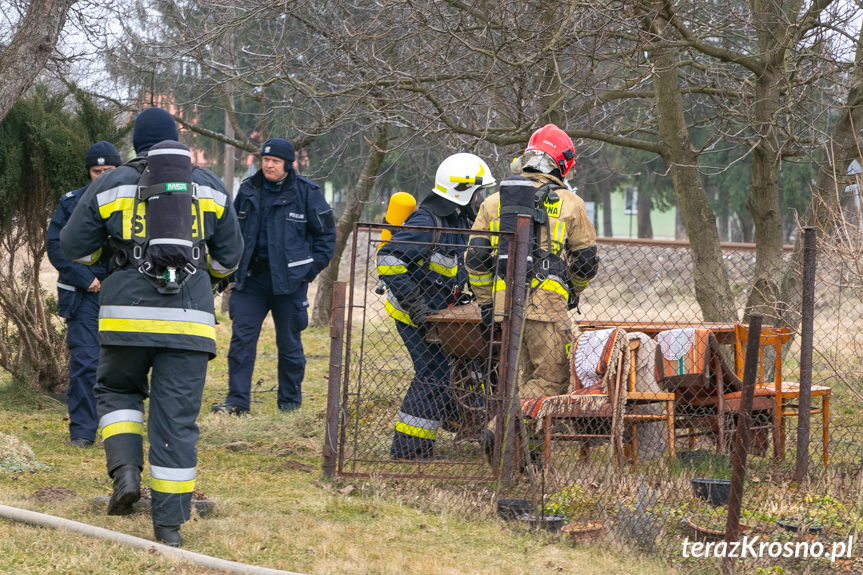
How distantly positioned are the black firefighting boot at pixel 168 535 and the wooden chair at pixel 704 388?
289 centimetres

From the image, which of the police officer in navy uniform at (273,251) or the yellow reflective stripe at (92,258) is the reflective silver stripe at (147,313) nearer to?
the yellow reflective stripe at (92,258)

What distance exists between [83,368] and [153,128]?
2.51m

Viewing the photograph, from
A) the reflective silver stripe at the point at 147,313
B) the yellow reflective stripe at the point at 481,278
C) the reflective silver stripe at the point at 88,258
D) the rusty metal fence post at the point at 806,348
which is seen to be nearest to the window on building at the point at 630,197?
the yellow reflective stripe at the point at 481,278

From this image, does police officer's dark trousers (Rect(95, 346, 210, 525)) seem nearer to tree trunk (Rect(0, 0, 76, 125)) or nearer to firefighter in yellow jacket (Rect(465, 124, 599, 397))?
firefighter in yellow jacket (Rect(465, 124, 599, 397))

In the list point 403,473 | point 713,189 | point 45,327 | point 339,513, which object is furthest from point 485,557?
point 713,189

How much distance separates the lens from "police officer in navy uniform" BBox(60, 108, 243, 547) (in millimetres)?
4332

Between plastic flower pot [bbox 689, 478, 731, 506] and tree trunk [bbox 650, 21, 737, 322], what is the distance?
3.06 meters

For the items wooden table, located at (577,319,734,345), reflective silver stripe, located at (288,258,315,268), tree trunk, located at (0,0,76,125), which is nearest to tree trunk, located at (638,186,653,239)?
reflective silver stripe, located at (288,258,315,268)

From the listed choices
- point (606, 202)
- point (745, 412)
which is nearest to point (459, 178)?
point (745, 412)

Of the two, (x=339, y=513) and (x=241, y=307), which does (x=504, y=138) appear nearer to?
(x=241, y=307)

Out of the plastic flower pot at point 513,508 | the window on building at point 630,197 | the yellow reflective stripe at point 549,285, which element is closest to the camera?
the plastic flower pot at point 513,508

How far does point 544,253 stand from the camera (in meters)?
5.73

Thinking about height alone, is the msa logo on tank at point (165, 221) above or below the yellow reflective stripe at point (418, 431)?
above

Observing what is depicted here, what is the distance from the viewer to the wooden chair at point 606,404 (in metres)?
5.47
